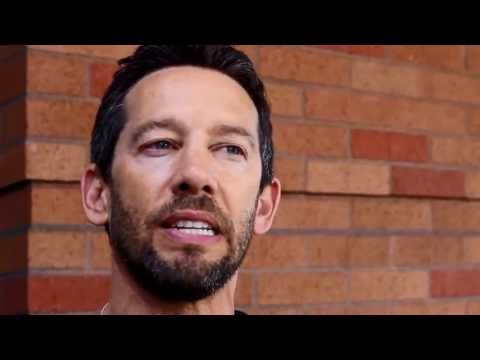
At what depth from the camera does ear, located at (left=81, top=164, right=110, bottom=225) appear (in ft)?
5.25

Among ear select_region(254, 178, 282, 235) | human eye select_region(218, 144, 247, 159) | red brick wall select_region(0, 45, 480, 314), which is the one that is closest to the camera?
human eye select_region(218, 144, 247, 159)

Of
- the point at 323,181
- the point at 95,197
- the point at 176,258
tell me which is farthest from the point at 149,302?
the point at 323,181

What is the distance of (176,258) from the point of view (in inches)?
56.4

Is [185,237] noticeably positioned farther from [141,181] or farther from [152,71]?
[152,71]

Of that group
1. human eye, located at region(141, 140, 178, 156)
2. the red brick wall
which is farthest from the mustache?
the red brick wall

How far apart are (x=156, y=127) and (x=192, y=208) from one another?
19 centimetres

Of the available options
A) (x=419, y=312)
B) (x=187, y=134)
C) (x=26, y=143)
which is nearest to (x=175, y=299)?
(x=187, y=134)

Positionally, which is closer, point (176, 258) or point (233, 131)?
point (176, 258)

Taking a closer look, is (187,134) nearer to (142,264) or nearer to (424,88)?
(142,264)

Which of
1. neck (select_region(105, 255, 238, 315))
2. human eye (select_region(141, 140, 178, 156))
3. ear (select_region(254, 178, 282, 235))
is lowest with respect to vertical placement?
neck (select_region(105, 255, 238, 315))

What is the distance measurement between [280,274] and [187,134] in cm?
96

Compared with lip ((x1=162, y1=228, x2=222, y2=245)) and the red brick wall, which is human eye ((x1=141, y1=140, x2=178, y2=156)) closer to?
lip ((x1=162, y1=228, x2=222, y2=245))

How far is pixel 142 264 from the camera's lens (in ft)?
4.84

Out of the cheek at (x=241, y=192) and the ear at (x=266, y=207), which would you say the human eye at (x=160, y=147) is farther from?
the ear at (x=266, y=207)
